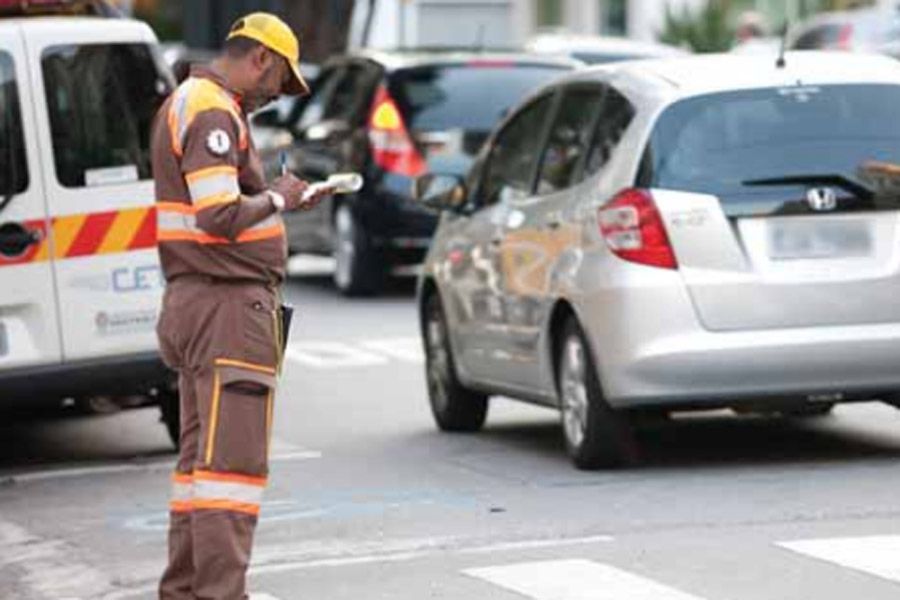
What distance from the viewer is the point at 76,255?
41.7 feet

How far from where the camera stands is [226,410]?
28.1 ft

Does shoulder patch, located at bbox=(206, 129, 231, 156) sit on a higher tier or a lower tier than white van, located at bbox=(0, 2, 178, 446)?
higher

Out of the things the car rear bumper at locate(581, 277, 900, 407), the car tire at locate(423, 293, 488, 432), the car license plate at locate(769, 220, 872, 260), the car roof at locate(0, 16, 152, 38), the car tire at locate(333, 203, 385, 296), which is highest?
the car roof at locate(0, 16, 152, 38)

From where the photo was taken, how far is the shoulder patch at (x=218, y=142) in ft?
27.7

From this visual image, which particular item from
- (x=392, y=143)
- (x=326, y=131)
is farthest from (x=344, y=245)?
(x=392, y=143)

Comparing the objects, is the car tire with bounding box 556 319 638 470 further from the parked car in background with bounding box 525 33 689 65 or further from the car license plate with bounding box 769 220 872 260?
the parked car in background with bounding box 525 33 689 65

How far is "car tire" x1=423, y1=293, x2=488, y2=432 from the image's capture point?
559 inches

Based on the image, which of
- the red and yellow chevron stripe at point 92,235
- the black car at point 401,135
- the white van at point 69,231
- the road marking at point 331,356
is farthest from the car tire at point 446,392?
the black car at point 401,135

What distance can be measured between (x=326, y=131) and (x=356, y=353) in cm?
460

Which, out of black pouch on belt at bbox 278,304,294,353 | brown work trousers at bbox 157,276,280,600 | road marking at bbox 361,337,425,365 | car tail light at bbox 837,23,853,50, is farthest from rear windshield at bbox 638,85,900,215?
car tail light at bbox 837,23,853,50

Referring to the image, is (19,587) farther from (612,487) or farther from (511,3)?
(511,3)

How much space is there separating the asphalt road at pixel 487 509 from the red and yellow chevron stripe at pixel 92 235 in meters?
0.98

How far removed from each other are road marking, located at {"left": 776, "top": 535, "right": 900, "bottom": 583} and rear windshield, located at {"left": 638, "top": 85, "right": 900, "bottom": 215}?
209 cm

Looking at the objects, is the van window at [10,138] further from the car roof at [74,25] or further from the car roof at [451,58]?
the car roof at [451,58]
